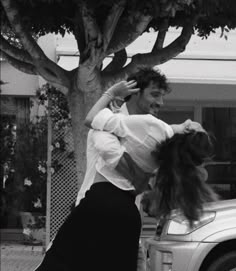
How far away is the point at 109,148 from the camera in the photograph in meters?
2.99

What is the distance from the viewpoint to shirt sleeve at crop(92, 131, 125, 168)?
9.80ft

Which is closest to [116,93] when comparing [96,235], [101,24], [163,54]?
[96,235]

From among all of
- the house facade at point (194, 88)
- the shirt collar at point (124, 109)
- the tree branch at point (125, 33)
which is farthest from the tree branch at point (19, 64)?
the shirt collar at point (124, 109)

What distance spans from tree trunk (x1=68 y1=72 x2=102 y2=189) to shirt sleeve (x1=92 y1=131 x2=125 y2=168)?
10.2ft

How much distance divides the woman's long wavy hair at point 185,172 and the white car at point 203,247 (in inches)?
97.5

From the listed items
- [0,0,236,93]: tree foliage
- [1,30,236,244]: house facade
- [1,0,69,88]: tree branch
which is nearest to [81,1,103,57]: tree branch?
[0,0,236,93]: tree foliage

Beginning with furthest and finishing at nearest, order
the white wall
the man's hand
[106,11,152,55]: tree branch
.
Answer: the white wall < [106,11,152,55]: tree branch < the man's hand

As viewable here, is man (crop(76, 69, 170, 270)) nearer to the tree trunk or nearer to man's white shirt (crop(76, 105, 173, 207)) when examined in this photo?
man's white shirt (crop(76, 105, 173, 207))

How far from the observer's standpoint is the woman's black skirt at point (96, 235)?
299cm

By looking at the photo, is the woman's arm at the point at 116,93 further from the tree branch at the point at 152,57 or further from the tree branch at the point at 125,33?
the tree branch at the point at 152,57

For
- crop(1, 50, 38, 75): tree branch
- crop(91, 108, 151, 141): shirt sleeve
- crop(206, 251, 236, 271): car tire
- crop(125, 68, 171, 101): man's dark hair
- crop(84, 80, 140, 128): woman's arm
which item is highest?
crop(1, 50, 38, 75): tree branch

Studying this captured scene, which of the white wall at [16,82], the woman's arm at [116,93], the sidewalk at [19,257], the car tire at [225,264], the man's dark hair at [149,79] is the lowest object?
the sidewalk at [19,257]

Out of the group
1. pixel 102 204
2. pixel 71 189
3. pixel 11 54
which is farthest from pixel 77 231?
pixel 71 189

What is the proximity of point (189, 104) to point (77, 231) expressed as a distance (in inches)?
347
